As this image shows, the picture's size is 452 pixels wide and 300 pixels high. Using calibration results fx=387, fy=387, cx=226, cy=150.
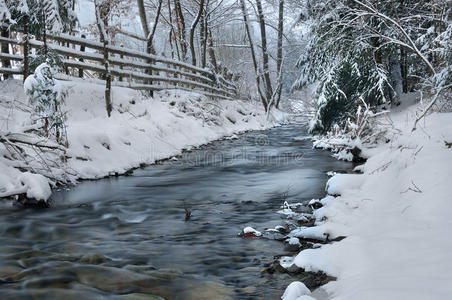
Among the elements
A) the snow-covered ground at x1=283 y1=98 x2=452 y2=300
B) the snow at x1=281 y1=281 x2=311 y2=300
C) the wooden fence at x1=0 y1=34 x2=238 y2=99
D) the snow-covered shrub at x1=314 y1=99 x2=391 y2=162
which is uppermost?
the wooden fence at x1=0 y1=34 x2=238 y2=99

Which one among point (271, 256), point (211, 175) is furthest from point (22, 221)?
point (211, 175)

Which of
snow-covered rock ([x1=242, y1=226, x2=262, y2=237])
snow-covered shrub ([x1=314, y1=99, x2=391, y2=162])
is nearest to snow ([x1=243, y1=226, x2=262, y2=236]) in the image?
snow-covered rock ([x1=242, y1=226, x2=262, y2=237])

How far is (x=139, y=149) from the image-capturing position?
8.70m

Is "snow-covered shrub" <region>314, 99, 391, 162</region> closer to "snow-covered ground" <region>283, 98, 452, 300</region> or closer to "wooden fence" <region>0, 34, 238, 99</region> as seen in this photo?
"snow-covered ground" <region>283, 98, 452, 300</region>

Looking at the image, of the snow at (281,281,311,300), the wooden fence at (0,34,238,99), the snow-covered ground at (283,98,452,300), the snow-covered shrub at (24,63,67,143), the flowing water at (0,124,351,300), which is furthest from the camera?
the wooden fence at (0,34,238,99)

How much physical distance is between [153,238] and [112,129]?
522 cm

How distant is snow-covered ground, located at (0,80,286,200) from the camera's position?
5.74 m

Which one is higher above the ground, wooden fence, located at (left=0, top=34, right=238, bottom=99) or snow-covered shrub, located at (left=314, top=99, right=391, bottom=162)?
wooden fence, located at (left=0, top=34, right=238, bottom=99)

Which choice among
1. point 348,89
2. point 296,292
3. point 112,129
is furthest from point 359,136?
point 296,292

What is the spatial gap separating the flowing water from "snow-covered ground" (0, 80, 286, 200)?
408mm

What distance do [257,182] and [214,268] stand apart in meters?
3.59

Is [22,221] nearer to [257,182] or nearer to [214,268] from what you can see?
[214,268]

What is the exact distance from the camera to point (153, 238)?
396 centimetres

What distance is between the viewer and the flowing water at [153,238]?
2.83 meters
